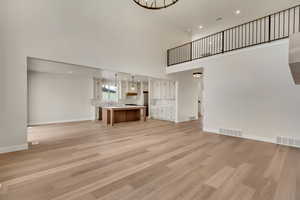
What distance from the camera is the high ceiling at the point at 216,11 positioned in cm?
514

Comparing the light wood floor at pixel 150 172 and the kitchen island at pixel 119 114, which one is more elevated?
the kitchen island at pixel 119 114

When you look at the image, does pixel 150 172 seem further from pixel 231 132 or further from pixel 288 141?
pixel 288 141

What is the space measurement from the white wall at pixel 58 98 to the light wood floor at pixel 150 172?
3789 millimetres

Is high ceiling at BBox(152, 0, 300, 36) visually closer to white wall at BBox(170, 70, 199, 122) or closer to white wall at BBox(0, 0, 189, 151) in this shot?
white wall at BBox(0, 0, 189, 151)

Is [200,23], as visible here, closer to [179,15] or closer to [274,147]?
[179,15]

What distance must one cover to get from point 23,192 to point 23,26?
362 cm

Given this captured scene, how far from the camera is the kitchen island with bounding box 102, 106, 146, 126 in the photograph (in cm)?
640

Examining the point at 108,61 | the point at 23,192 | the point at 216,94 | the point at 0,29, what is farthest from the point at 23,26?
the point at 216,94

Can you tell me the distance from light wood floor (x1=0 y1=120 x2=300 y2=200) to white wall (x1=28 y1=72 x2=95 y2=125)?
12.4 ft

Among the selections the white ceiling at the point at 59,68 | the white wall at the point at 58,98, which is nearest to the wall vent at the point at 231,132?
the white ceiling at the point at 59,68

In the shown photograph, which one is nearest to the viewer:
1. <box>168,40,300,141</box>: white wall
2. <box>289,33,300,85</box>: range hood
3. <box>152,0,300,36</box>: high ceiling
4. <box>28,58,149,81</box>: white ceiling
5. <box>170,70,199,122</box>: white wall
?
<box>289,33,300,85</box>: range hood

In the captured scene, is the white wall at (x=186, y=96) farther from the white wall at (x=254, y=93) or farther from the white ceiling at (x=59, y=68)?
the white ceiling at (x=59, y=68)

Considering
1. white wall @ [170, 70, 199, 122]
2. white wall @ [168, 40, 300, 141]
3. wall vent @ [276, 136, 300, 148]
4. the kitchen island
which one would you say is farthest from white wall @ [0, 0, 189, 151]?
wall vent @ [276, 136, 300, 148]

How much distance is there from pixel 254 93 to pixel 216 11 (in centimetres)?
385
